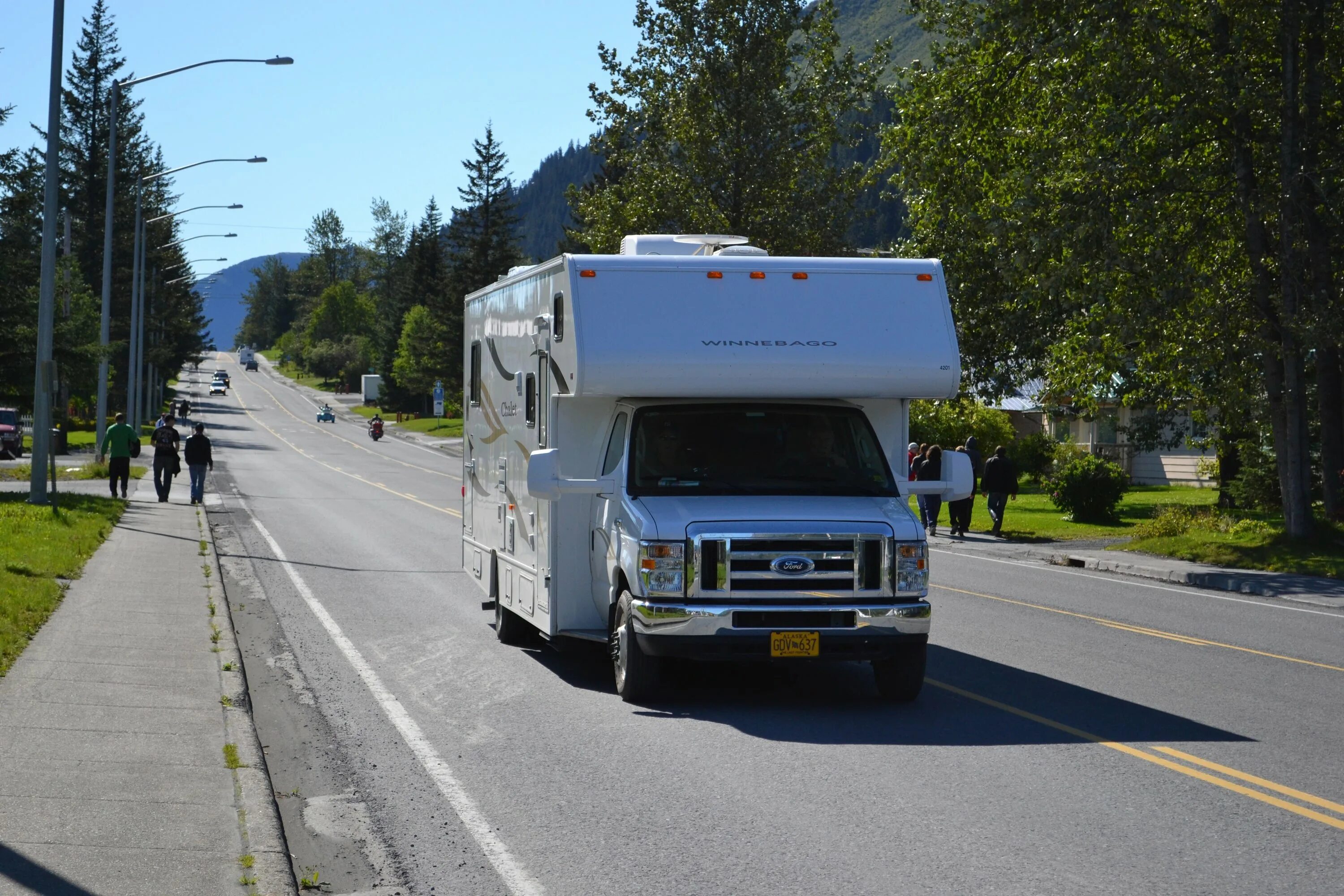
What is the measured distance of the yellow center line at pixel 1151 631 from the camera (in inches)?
526

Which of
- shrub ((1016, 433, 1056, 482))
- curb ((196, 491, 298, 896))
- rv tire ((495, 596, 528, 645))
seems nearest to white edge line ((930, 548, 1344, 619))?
rv tire ((495, 596, 528, 645))

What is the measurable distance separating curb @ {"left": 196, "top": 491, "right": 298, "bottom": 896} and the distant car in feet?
146

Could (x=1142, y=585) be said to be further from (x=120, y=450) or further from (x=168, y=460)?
(x=168, y=460)

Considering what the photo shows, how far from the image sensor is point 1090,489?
32.4 meters

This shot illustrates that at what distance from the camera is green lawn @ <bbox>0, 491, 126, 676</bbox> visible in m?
12.7

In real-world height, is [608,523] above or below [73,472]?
above

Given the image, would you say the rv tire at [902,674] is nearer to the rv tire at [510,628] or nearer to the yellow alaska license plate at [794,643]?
the yellow alaska license plate at [794,643]

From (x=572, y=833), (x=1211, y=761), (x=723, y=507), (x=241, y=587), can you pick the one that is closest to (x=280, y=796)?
(x=572, y=833)

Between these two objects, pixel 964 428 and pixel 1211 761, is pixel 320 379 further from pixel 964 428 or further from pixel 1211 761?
pixel 1211 761

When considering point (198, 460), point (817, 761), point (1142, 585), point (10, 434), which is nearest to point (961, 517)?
point (1142, 585)

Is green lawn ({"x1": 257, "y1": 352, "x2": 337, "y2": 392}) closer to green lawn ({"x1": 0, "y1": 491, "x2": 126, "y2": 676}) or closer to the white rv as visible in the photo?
green lawn ({"x1": 0, "y1": 491, "x2": 126, "y2": 676})

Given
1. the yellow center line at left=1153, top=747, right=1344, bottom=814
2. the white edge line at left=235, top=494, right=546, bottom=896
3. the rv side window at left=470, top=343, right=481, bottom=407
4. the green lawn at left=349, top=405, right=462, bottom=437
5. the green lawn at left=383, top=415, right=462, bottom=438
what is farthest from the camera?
the green lawn at left=349, top=405, right=462, bottom=437

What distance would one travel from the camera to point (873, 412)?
11.8 metres

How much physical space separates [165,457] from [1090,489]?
19.9m
